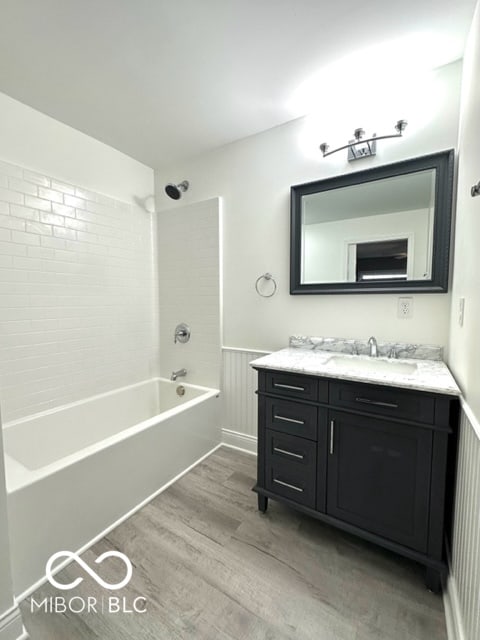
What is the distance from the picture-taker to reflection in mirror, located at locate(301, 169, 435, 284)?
1.60m

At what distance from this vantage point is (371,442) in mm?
1291

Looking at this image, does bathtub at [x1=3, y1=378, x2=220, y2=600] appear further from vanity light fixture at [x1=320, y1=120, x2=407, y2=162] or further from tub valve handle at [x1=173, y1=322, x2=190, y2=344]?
vanity light fixture at [x1=320, y1=120, x2=407, y2=162]

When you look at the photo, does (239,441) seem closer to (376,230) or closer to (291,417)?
(291,417)

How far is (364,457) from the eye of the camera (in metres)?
1.31

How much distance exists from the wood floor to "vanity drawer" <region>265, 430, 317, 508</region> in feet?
0.71

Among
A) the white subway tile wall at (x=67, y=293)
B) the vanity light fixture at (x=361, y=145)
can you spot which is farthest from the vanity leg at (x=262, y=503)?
the vanity light fixture at (x=361, y=145)

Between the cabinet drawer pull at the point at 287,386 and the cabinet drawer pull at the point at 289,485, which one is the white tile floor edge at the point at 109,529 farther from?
the cabinet drawer pull at the point at 287,386

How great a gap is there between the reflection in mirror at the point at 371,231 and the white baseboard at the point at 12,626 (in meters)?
2.08

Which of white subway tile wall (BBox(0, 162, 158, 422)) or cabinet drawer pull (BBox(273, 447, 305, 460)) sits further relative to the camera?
white subway tile wall (BBox(0, 162, 158, 422))

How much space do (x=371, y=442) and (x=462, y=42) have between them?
196cm

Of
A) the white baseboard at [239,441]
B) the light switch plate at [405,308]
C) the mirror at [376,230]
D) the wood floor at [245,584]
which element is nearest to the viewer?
the wood floor at [245,584]

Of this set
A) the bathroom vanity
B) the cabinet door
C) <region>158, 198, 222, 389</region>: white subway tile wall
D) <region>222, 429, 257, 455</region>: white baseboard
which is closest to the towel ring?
<region>158, 198, 222, 389</region>: white subway tile wall

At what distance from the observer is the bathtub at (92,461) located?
1.23 meters

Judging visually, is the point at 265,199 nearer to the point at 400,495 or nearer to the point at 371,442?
Result: the point at 371,442
